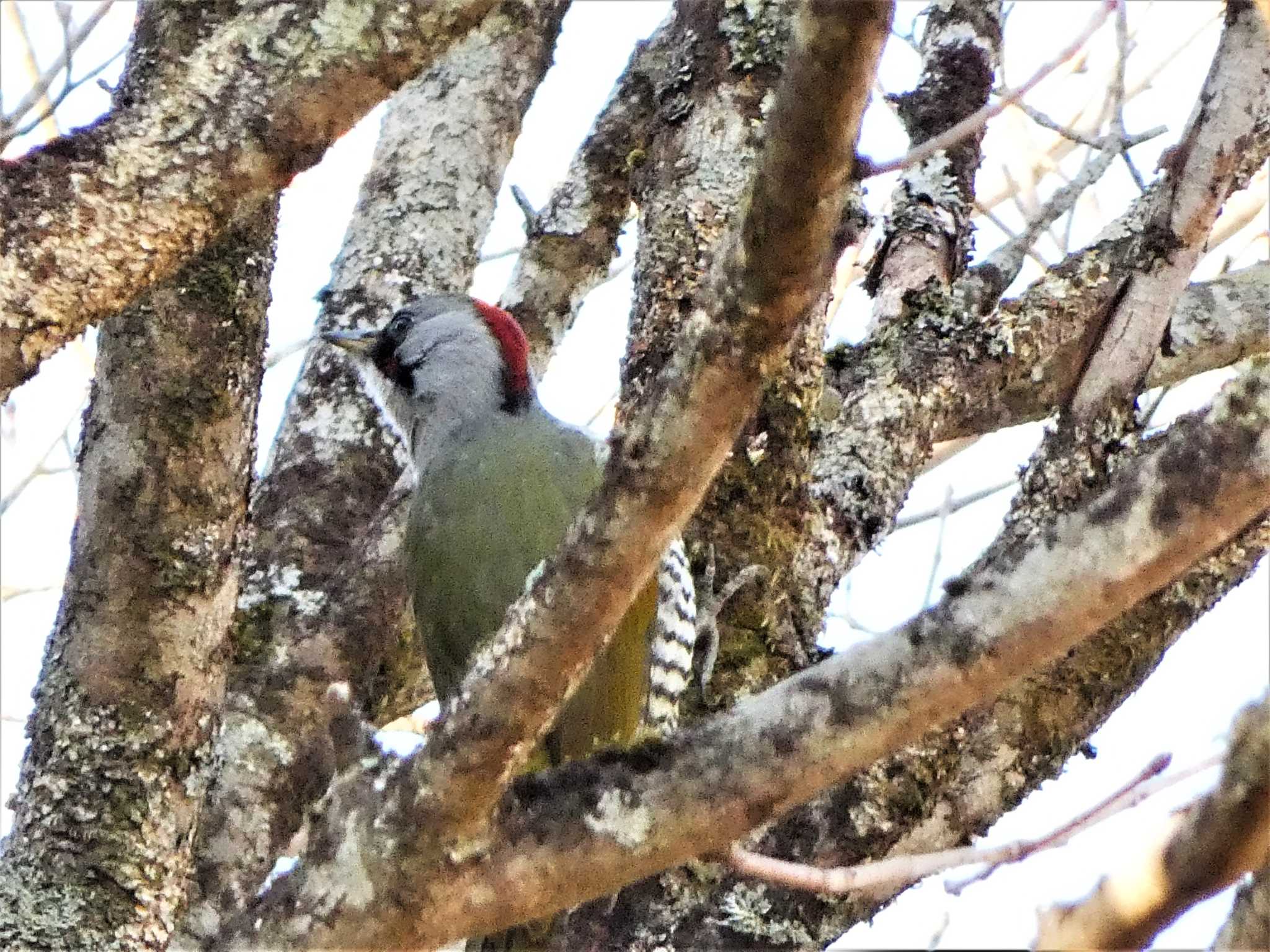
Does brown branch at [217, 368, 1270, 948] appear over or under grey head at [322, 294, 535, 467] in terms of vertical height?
under

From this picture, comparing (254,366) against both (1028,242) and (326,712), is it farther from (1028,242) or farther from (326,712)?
(1028,242)

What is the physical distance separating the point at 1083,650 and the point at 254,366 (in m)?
1.85

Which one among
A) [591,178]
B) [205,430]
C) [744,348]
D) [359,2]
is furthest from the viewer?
[591,178]

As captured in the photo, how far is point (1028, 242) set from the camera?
14.3ft

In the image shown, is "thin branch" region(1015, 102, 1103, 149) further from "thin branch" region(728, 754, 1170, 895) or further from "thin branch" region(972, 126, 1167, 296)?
"thin branch" region(728, 754, 1170, 895)

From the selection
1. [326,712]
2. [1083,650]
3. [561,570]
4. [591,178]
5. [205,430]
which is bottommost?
[561,570]

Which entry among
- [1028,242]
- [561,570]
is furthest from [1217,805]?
[1028,242]

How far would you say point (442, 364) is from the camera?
15.4 ft

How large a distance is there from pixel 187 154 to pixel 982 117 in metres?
1.30

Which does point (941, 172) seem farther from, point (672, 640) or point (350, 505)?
point (350, 505)

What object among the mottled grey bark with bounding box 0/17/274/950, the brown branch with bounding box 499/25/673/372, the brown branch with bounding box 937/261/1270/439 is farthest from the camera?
the brown branch with bounding box 499/25/673/372

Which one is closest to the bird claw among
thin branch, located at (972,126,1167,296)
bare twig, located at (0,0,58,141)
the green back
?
the green back

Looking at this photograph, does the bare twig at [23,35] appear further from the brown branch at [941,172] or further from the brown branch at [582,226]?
the brown branch at [941,172]

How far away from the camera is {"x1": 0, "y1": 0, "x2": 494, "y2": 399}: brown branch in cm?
263
